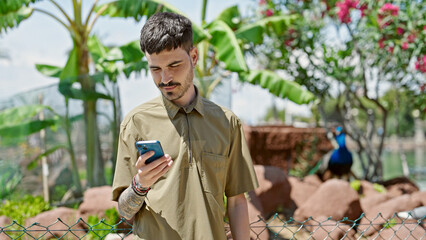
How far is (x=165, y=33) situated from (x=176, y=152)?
426 mm

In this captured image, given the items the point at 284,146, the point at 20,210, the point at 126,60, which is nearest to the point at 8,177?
the point at 20,210

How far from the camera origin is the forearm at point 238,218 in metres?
1.55

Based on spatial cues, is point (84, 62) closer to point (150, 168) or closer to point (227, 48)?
point (227, 48)

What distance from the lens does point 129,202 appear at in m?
1.41

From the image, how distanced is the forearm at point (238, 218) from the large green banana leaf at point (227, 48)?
3748 mm

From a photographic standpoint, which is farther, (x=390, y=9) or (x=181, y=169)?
(x=390, y=9)

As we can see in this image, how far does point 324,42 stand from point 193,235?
6.39 metres

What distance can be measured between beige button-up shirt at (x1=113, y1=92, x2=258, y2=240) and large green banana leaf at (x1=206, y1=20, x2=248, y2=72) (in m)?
3.78

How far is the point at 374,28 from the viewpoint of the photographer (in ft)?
21.6

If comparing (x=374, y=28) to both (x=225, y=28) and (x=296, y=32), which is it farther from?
(x=225, y=28)

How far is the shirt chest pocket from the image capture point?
1.48 m

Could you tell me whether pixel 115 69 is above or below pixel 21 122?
above

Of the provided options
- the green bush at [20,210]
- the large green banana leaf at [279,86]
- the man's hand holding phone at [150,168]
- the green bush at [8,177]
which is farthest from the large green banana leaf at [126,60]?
the man's hand holding phone at [150,168]

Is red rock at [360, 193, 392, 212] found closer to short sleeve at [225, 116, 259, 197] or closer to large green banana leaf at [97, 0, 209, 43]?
Result: large green banana leaf at [97, 0, 209, 43]
